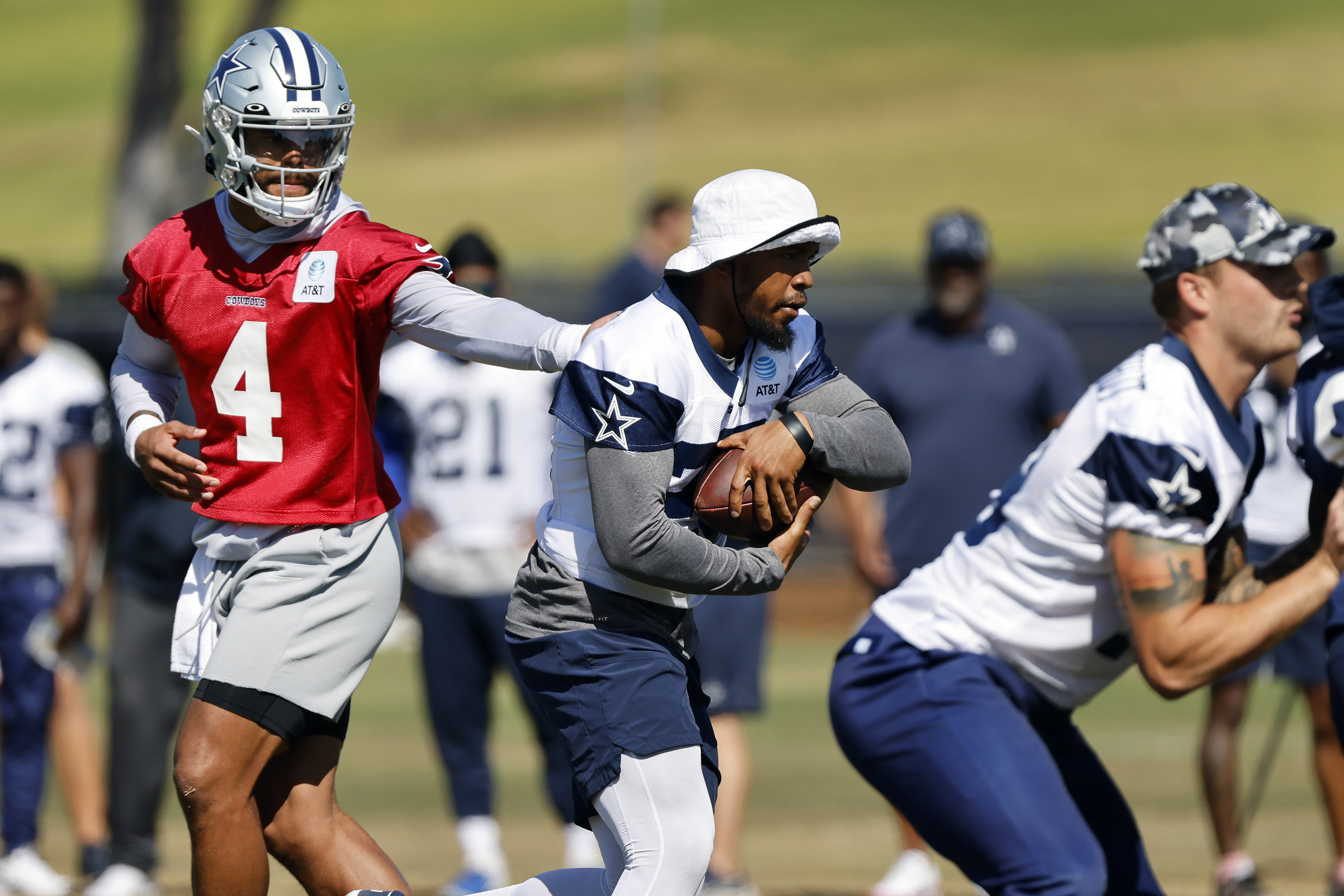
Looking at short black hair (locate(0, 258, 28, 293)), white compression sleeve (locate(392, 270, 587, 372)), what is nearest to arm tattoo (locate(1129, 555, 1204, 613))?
white compression sleeve (locate(392, 270, 587, 372))

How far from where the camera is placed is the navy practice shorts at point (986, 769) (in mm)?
3854

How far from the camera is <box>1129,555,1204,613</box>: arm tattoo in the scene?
12.7ft

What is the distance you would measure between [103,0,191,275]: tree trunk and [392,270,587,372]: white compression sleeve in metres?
20.5

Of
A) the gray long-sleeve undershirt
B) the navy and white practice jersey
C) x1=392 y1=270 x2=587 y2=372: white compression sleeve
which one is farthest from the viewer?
the navy and white practice jersey

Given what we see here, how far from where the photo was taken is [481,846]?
648 centimetres

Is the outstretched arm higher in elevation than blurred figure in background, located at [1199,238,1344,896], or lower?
higher

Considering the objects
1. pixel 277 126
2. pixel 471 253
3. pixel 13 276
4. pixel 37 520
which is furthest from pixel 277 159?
pixel 37 520

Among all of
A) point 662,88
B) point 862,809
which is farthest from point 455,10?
point 862,809

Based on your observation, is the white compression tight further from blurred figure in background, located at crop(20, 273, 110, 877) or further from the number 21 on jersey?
blurred figure in background, located at crop(20, 273, 110, 877)

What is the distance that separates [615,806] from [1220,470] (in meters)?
1.58

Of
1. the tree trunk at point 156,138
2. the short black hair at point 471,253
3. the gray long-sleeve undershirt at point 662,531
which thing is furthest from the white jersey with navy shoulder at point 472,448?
the tree trunk at point 156,138

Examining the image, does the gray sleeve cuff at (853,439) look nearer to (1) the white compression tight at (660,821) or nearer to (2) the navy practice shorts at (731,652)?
(1) the white compression tight at (660,821)

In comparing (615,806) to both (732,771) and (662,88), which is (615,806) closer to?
(732,771)

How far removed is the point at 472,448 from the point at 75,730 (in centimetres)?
206
